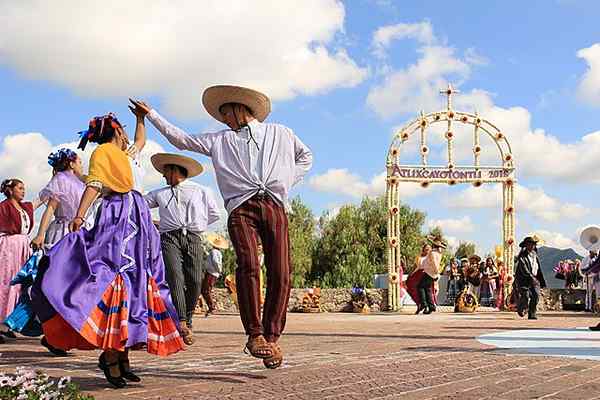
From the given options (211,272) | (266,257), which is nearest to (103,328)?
(266,257)

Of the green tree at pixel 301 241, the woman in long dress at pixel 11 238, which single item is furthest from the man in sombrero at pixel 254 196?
the green tree at pixel 301 241

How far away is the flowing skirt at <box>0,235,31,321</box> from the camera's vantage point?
28.6 ft

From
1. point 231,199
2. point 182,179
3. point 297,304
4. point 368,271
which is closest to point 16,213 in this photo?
point 182,179

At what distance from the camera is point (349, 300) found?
2412 centimetres

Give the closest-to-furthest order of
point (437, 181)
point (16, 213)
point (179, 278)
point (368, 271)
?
1. point (179, 278)
2. point (16, 213)
3. point (437, 181)
4. point (368, 271)

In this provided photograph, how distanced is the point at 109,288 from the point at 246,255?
105 centimetres

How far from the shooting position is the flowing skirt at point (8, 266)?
8.72 meters

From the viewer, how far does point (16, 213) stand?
882 centimetres

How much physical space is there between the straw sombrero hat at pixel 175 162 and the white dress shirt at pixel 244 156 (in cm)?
265

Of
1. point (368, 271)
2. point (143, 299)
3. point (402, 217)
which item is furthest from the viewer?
point (402, 217)

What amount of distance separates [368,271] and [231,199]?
4282cm

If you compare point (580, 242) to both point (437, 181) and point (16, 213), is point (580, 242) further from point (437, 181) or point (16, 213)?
point (16, 213)

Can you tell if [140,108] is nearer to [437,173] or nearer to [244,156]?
[244,156]

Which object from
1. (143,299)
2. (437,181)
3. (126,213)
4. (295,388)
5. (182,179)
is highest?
(437,181)
